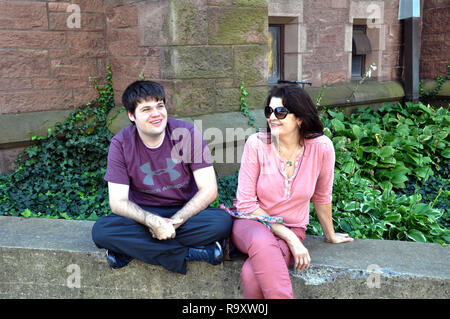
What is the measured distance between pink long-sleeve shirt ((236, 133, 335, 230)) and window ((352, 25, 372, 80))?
15.7 ft

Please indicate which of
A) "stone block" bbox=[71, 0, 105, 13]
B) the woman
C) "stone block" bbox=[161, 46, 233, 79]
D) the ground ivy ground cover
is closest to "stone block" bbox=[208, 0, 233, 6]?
"stone block" bbox=[161, 46, 233, 79]

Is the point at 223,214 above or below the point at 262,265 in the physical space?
above

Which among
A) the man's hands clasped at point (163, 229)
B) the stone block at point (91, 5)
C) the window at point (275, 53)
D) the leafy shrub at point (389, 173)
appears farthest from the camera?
the window at point (275, 53)

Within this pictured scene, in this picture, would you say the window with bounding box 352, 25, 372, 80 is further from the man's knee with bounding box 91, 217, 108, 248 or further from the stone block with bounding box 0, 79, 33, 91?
the man's knee with bounding box 91, 217, 108, 248

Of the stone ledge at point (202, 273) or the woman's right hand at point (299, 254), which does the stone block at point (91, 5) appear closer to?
the stone ledge at point (202, 273)

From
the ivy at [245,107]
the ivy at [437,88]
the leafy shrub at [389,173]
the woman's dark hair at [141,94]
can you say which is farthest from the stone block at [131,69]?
the ivy at [437,88]

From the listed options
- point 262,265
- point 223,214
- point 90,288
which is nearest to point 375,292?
point 262,265

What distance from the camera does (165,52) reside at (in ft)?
12.3

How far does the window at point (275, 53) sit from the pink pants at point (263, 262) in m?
3.98

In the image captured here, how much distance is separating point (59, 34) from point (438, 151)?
14.3 ft

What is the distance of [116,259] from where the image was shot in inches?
89.1

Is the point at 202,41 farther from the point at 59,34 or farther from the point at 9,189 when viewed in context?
the point at 9,189

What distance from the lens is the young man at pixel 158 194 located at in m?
2.17

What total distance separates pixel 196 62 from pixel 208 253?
6.92 feet
